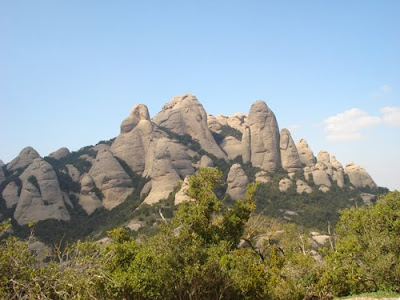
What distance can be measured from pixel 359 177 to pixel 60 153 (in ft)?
339

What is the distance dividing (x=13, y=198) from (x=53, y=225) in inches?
584

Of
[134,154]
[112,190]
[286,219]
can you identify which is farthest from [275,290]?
[134,154]

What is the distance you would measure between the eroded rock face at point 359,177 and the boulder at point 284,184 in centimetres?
2580

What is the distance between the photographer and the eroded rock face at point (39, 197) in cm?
8106

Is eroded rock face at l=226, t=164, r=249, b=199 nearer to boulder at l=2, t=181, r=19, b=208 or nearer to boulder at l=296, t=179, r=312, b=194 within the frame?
boulder at l=296, t=179, r=312, b=194

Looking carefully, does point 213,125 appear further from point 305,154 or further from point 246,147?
point 305,154

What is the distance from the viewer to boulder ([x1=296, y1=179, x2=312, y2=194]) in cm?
10269

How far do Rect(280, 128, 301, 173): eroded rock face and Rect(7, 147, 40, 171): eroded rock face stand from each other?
253 ft

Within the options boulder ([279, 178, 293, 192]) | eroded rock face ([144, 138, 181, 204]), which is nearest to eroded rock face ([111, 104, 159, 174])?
eroded rock face ([144, 138, 181, 204])

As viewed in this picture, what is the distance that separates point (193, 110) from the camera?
12962 cm

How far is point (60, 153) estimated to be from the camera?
127125 mm

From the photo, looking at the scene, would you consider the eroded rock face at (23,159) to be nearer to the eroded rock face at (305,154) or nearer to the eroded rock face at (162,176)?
the eroded rock face at (162,176)

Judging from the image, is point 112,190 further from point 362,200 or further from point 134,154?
point 362,200

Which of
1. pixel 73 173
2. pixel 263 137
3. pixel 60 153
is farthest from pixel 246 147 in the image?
pixel 60 153
